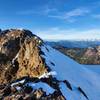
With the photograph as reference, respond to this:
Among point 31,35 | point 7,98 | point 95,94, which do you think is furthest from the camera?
point 31,35

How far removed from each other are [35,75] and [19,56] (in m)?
17.4

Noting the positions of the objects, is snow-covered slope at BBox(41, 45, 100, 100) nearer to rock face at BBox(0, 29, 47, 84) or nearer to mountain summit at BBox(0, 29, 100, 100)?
mountain summit at BBox(0, 29, 100, 100)

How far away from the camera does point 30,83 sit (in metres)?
58.7

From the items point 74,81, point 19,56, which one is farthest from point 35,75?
point 19,56

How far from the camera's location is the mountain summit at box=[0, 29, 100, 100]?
56.8 metres

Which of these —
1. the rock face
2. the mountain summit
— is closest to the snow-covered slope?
the mountain summit

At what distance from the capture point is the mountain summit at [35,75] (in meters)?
56.8

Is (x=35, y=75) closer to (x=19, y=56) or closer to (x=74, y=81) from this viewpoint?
(x=74, y=81)

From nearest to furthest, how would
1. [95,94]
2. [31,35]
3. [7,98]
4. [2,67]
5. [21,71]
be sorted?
[7,98] < [95,94] < [21,71] < [2,67] < [31,35]

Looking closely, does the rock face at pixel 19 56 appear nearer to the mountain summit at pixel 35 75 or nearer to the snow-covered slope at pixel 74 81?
the mountain summit at pixel 35 75

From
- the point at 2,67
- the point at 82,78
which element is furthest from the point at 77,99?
the point at 2,67

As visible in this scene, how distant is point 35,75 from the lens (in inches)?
2958

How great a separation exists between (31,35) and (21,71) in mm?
19281

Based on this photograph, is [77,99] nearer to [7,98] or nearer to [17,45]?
[7,98]
